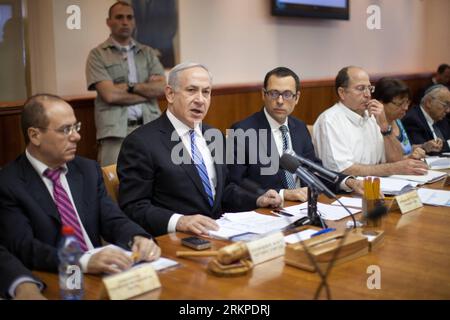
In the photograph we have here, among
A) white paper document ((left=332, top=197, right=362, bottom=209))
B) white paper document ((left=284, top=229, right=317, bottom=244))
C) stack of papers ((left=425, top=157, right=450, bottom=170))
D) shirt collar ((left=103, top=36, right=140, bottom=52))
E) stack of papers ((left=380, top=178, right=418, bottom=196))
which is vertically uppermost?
shirt collar ((left=103, top=36, right=140, bottom=52))

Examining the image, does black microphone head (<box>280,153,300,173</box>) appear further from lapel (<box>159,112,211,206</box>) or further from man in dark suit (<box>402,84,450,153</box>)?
man in dark suit (<box>402,84,450,153</box>)

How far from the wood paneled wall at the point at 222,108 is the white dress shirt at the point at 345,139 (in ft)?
5.29

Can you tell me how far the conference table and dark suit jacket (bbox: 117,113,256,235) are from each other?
0.47 metres

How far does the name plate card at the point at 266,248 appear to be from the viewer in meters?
1.90

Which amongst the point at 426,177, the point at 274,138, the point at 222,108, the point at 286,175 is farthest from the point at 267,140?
the point at 222,108

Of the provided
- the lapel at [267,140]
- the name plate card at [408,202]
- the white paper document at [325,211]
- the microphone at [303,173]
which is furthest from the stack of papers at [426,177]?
the microphone at [303,173]

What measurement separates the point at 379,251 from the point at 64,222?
1.19 meters

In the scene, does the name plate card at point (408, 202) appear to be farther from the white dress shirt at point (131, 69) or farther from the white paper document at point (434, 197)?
the white dress shirt at point (131, 69)

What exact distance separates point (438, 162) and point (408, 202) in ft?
4.77

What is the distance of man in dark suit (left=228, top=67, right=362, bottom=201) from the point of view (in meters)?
3.23

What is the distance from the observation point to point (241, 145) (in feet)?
10.6

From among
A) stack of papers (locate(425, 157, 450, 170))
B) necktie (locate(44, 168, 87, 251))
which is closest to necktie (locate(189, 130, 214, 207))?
necktie (locate(44, 168, 87, 251))
